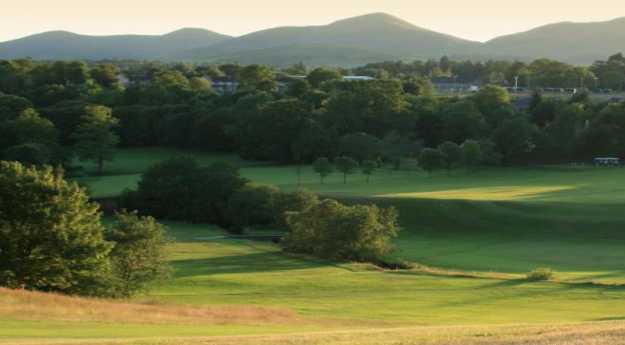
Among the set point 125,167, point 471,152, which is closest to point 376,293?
point 471,152

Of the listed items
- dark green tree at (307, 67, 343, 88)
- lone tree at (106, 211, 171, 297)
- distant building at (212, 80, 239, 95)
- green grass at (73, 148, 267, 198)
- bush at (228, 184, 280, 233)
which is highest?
dark green tree at (307, 67, 343, 88)

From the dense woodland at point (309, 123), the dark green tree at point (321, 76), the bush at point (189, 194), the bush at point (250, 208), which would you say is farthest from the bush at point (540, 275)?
the dark green tree at point (321, 76)

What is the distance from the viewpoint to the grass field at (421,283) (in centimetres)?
2570

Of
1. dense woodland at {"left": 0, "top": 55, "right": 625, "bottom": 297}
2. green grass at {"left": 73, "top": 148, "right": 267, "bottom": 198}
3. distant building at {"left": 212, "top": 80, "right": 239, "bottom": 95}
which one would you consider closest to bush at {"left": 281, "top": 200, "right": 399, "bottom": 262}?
dense woodland at {"left": 0, "top": 55, "right": 625, "bottom": 297}

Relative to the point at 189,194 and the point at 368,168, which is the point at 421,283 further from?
the point at 368,168

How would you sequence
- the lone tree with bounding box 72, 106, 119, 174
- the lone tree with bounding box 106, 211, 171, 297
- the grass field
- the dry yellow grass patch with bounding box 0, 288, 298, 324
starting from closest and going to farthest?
the grass field → the dry yellow grass patch with bounding box 0, 288, 298, 324 → the lone tree with bounding box 106, 211, 171, 297 → the lone tree with bounding box 72, 106, 119, 174

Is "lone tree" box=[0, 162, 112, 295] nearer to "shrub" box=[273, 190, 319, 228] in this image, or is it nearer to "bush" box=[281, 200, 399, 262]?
"bush" box=[281, 200, 399, 262]

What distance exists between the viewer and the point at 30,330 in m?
24.8

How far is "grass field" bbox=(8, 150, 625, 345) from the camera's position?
25.7 metres

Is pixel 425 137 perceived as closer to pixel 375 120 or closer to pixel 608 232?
pixel 375 120

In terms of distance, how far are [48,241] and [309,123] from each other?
229ft

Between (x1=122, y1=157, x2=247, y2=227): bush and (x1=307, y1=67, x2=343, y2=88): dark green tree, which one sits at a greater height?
(x1=307, y1=67, x2=343, y2=88): dark green tree

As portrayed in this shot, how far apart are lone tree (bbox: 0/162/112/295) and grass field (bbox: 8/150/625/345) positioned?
2.64 meters

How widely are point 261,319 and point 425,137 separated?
8155 centimetres
